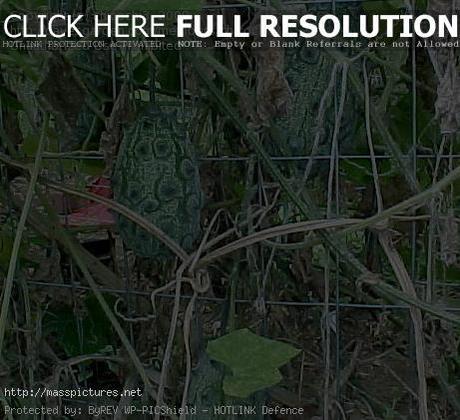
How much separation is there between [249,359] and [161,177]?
0.21 meters

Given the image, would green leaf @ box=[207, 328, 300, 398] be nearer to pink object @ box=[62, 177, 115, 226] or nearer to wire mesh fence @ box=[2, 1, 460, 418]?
wire mesh fence @ box=[2, 1, 460, 418]

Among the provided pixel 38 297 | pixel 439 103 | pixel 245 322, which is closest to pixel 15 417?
pixel 38 297

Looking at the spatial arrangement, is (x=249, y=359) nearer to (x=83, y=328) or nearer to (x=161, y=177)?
(x=161, y=177)

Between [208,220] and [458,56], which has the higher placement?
[458,56]

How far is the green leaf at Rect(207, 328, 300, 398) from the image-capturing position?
84cm

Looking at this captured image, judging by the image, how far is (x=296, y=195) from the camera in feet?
3.03

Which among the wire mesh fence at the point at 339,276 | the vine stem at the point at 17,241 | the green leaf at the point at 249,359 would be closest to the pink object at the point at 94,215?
the wire mesh fence at the point at 339,276

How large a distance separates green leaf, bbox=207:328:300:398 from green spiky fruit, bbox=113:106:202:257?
14 cm

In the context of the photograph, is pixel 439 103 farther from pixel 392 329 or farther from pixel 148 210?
pixel 392 329

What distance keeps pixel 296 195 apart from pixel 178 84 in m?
0.26

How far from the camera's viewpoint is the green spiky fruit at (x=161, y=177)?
37.1 inches

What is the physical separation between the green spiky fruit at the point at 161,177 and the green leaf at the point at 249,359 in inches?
5.4

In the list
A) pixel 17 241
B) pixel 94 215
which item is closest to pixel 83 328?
pixel 94 215

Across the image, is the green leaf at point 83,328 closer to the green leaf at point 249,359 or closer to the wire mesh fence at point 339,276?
the wire mesh fence at point 339,276
